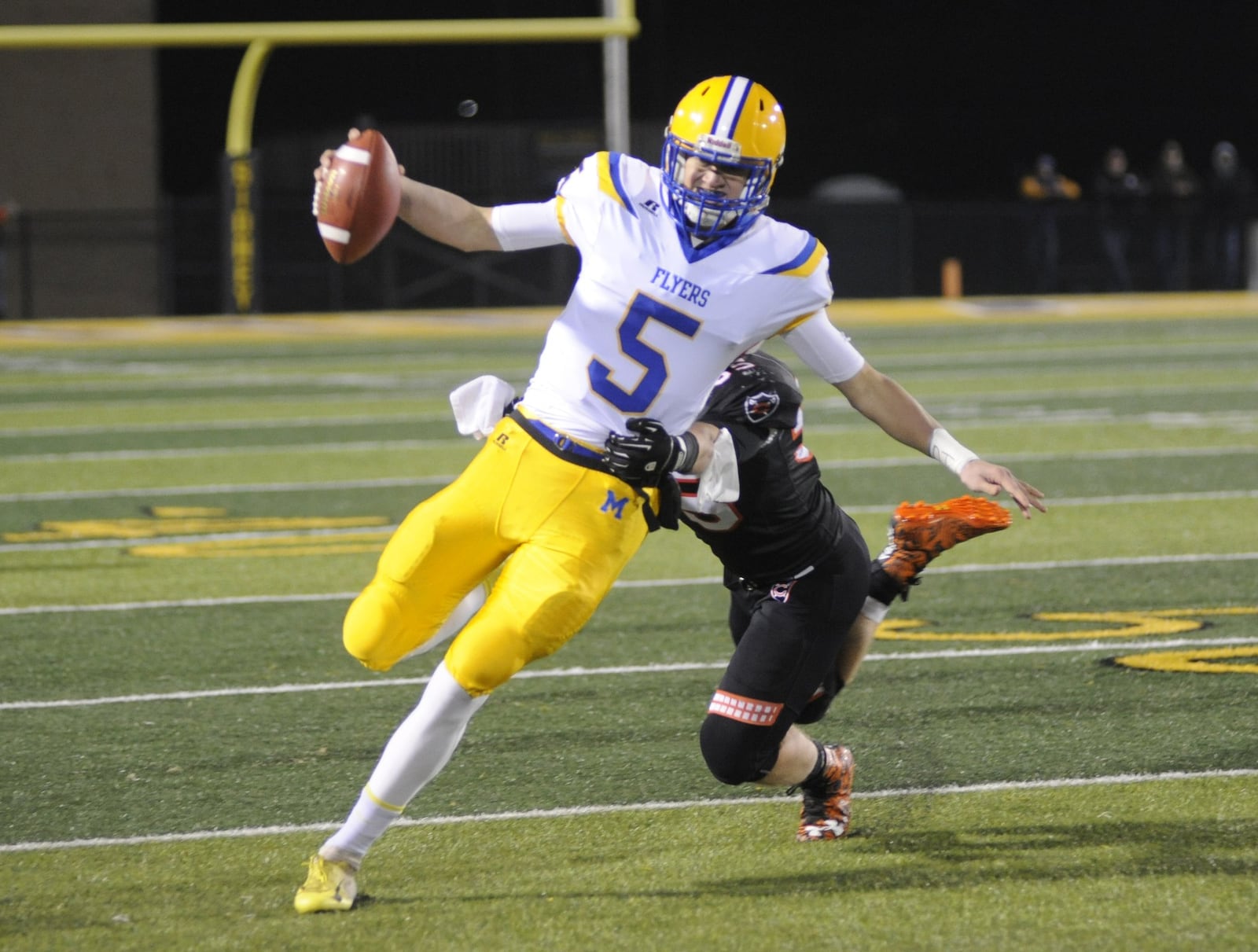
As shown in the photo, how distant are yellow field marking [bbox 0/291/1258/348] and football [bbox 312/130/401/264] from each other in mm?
14951

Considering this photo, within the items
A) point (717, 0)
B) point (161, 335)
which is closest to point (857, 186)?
point (717, 0)

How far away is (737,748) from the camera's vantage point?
12.7 ft

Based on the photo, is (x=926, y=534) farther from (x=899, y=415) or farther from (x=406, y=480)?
(x=406, y=480)

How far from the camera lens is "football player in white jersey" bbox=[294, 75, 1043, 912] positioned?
3.55 m

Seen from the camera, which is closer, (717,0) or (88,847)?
(88,847)

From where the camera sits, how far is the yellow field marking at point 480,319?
19.2 meters

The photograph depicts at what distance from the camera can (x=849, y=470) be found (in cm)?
970

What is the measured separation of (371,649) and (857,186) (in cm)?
2133

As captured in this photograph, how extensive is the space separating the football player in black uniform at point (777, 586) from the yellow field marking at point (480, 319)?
1483 centimetres

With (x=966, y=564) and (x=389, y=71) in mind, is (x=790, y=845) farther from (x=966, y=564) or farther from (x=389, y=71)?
(x=389, y=71)

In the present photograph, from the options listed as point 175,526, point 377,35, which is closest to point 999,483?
point 175,526

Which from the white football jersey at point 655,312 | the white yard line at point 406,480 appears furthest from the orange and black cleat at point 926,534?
the white yard line at point 406,480

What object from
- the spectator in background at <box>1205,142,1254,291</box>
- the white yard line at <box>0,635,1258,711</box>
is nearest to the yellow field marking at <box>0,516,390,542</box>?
the white yard line at <box>0,635,1258,711</box>

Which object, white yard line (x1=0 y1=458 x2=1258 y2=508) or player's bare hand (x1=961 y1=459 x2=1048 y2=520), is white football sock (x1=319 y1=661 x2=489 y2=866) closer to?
player's bare hand (x1=961 y1=459 x2=1048 y2=520)
